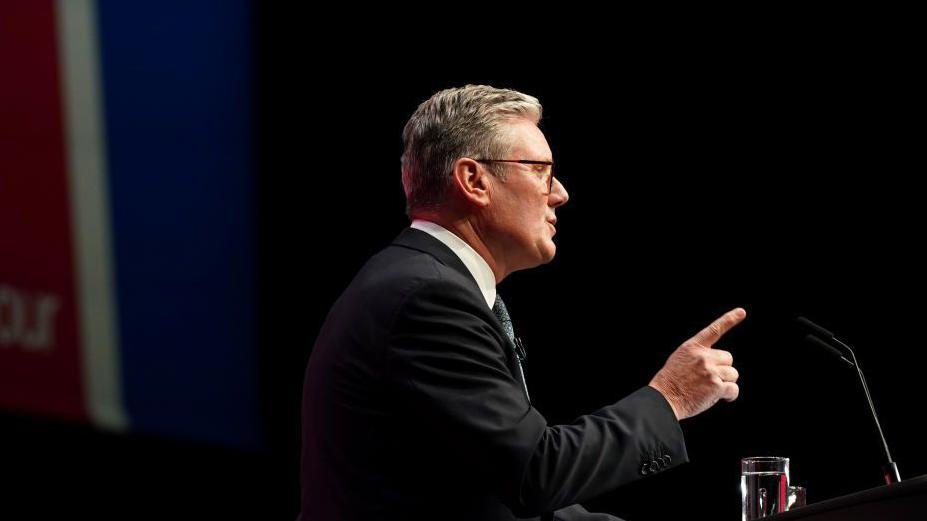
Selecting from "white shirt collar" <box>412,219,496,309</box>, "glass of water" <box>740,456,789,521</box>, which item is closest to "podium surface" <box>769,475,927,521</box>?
"glass of water" <box>740,456,789,521</box>

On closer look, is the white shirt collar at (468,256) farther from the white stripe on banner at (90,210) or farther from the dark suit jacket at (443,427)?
the white stripe on banner at (90,210)

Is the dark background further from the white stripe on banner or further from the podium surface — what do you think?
the podium surface

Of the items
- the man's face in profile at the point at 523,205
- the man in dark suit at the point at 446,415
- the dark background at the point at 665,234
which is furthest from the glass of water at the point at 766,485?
the dark background at the point at 665,234

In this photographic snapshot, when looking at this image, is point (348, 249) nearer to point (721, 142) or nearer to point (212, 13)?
point (212, 13)

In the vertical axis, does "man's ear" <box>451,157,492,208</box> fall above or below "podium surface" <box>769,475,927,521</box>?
above

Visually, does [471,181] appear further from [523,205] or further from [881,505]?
[881,505]

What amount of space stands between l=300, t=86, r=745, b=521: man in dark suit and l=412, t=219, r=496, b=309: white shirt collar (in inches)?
1.5

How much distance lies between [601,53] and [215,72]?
1.19 metres

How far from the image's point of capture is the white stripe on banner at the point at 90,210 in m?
2.80

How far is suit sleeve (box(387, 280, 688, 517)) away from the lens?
1.60m

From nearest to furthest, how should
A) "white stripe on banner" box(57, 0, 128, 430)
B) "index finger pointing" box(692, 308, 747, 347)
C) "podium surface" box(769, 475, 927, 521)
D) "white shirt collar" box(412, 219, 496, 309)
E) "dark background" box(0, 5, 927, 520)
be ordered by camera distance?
"podium surface" box(769, 475, 927, 521)
"index finger pointing" box(692, 308, 747, 347)
"white shirt collar" box(412, 219, 496, 309)
"white stripe on banner" box(57, 0, 128, 430)
"dark background" box(0, 5, 927, 520)

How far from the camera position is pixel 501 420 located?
160cm

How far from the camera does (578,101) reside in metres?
3.51

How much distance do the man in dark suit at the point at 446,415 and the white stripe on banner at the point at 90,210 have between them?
1155 mm
